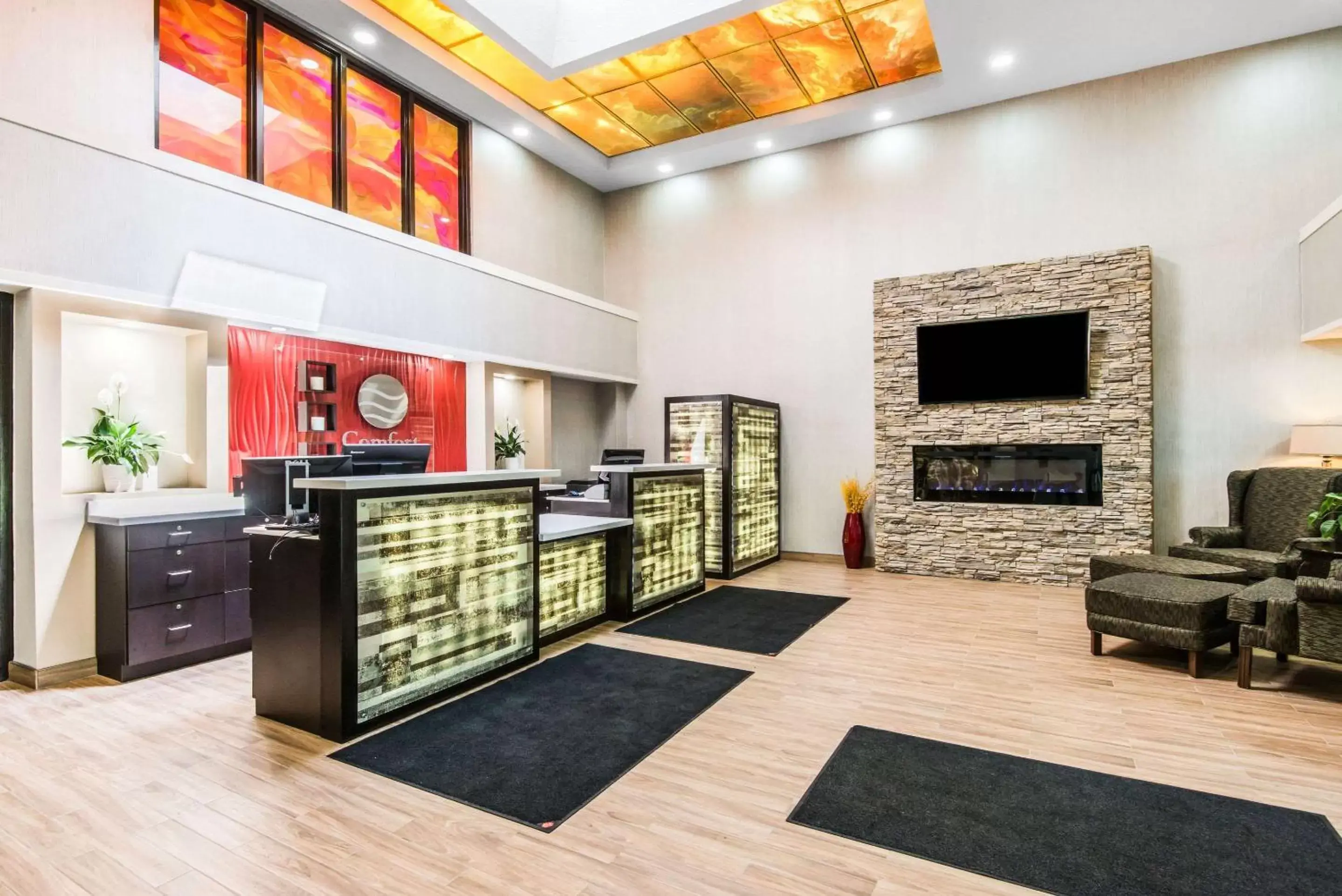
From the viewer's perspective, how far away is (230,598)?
4.48 metres

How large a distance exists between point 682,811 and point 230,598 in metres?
3.63

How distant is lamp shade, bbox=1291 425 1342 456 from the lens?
5.18m

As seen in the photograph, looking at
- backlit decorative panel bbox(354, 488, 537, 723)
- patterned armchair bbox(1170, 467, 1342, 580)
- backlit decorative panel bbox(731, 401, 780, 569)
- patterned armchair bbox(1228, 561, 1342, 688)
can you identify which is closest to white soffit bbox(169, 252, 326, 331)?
backlit decorative panel bbox(354, 488, 537, 723)

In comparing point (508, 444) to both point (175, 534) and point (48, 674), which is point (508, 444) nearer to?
point (175, 534)

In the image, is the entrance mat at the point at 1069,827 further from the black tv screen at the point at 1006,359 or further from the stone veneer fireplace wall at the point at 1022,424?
the black tv screen at the point at 1006,359

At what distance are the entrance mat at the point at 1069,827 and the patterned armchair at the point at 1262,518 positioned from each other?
130 inches

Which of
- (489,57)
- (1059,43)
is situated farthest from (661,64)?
(1059,43)

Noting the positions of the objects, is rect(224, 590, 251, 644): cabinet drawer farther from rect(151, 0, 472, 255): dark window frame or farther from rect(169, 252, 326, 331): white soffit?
rect(151, 0, 472, 255): dark window frame

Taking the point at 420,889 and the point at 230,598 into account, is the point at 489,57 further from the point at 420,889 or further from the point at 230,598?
the point at 420,889

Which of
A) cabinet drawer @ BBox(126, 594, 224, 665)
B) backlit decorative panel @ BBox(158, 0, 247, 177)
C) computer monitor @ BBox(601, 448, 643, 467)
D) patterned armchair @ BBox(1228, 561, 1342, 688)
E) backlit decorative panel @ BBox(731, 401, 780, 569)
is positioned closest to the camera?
patterned armchair @ BBox(1228, 561, 1342, 688)

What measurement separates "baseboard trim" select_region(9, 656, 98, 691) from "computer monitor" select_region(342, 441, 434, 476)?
7.08 feet

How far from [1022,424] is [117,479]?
7.47 m

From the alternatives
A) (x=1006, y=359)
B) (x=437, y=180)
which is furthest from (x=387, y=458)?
(x=1006, y=359)

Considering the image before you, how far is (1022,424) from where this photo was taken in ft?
21.9
